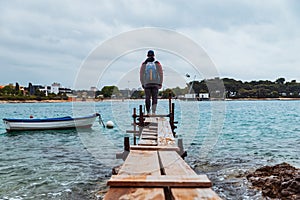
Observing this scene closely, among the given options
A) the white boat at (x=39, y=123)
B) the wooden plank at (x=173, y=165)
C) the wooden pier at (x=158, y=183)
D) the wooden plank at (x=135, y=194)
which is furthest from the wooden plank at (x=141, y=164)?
the white boat at (x=39, y=123)

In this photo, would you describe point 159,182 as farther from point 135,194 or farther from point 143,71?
point 143,71

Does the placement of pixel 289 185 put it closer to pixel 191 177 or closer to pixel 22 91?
pixel 191 177

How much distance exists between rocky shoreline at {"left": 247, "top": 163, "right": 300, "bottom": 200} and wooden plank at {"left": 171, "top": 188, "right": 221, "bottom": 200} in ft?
18.6

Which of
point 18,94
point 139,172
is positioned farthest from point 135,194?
→ point 18,94

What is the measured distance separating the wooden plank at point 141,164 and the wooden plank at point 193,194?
577 mm

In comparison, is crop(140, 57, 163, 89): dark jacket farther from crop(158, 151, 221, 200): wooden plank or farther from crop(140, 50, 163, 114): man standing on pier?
crop(158, 151, 221, 200): wooden plank

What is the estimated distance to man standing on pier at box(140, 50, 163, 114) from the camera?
10508 mm

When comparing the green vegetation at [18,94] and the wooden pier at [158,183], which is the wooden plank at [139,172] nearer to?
the wooden pier at [158,183]

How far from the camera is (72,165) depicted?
45.8ft

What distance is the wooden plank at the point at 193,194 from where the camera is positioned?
2652mm

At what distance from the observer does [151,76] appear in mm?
10734

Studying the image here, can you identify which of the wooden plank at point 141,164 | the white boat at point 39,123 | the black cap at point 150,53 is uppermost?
the black cap at point 150,53

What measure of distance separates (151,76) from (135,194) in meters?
8.17

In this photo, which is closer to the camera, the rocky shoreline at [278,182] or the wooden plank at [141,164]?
the wooden plank at [141,164]
